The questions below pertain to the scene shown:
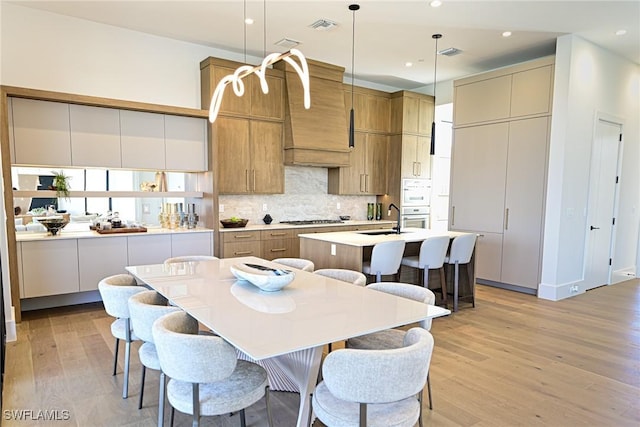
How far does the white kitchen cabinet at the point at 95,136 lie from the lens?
4.26 m

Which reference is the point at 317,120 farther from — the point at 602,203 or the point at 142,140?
the point at 602,203

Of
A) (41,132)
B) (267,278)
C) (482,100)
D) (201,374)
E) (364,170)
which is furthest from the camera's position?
(364,170)

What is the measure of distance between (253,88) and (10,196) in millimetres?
3102

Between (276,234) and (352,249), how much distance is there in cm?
184

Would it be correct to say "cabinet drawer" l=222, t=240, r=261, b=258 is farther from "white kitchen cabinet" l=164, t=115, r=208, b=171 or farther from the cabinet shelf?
"white kitchen cabinet" l=164, t=115, r=208, b=171

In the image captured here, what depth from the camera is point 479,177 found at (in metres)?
5.87

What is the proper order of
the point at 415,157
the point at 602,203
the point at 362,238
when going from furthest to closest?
the point at 415,157
the point at 602,203
the point at 362,238

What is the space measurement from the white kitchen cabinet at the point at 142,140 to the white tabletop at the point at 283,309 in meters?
2.26

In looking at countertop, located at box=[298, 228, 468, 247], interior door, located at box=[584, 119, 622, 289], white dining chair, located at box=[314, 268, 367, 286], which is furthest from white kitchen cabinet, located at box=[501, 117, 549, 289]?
white dining chair, located at box=[314, 268, 367, 286]

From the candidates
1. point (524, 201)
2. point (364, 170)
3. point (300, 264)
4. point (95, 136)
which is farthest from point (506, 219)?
point (95, 136)

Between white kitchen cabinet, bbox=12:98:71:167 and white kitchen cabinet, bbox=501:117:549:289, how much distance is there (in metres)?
5.60

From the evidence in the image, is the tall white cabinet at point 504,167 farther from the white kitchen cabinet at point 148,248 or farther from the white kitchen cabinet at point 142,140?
the white kitchen cabinet at point 142,140

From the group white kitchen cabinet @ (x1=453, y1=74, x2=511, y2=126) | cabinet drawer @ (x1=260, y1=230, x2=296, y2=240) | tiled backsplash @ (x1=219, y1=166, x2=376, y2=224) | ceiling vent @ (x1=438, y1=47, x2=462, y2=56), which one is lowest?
cabinet drawer @ (x1=260, y1=230, x2=296, y2=240)

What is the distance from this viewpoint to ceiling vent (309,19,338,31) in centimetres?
446
